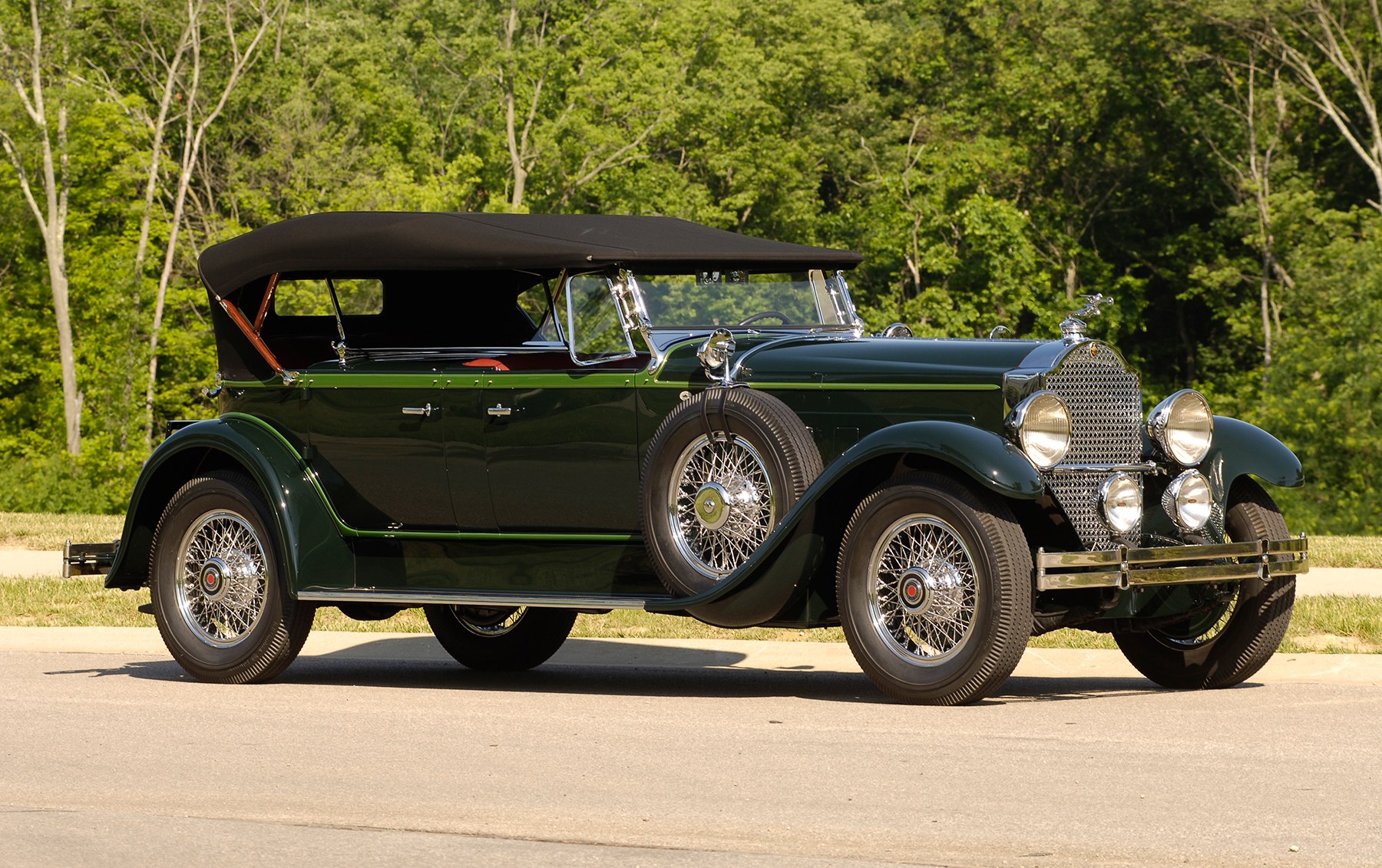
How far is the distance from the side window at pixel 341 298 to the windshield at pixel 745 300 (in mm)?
1542

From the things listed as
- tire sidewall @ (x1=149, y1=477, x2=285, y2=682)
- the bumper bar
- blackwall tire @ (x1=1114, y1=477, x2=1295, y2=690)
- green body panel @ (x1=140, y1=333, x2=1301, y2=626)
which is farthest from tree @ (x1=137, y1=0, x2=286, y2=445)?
blackwall tire @ (x1=1114, y1=477, x2=1295, y2=690)

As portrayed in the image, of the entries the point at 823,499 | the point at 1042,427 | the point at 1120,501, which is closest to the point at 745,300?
the point at 823,499

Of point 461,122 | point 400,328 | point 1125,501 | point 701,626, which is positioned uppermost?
point 461,122

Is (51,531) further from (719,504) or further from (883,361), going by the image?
(883,361)

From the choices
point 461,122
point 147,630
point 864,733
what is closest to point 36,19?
point 461,122

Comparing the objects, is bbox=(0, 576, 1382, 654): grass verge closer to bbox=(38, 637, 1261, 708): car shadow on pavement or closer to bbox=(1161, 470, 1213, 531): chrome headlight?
bbox=(38, 637, 1261, 708): car shadow on pavement

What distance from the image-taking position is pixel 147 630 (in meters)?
11.5

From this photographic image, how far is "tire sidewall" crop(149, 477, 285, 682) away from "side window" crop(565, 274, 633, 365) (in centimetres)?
A: 172

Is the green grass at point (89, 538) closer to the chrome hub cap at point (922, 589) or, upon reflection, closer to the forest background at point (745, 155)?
the chrome hub cap at point (922, 589)

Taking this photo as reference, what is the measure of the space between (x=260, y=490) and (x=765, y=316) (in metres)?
2.52

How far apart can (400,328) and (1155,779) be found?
208 inches

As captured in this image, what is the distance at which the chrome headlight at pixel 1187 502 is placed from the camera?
805cm

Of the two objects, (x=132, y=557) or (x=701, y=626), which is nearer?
(x=132, y=557)

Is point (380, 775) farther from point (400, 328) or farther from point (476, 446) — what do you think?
point (400, 328)
